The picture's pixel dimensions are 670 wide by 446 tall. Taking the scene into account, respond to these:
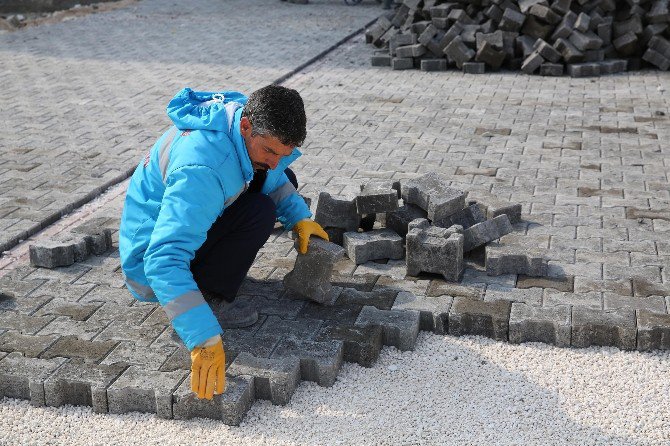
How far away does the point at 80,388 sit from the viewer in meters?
4.24

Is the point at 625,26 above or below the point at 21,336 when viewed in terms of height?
below

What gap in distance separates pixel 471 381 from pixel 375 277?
1.20 meters

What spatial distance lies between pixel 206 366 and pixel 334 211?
2011mm

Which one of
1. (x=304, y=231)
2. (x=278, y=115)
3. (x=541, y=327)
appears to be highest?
(x=278, y=115)

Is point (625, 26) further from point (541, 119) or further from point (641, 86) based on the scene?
point (541, 119)

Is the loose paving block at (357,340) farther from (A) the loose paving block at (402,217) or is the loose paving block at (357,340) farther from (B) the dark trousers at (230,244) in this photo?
(A) the loose paving block at (402,217)

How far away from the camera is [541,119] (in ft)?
31.0

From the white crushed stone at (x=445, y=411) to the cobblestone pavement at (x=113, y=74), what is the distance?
2.49 metres

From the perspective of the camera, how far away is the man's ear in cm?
420

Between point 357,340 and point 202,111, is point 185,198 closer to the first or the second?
point 202,111

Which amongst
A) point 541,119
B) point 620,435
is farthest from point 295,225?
point 541,119

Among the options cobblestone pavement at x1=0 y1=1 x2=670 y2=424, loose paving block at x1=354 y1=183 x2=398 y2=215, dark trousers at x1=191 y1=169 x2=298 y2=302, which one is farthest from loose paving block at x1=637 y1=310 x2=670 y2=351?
dark trousers at x1=191 y1=169 x2=298 y2=302

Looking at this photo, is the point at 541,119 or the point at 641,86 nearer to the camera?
the point at 541,119

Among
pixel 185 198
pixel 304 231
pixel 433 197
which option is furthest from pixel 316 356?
pixel 433 197
